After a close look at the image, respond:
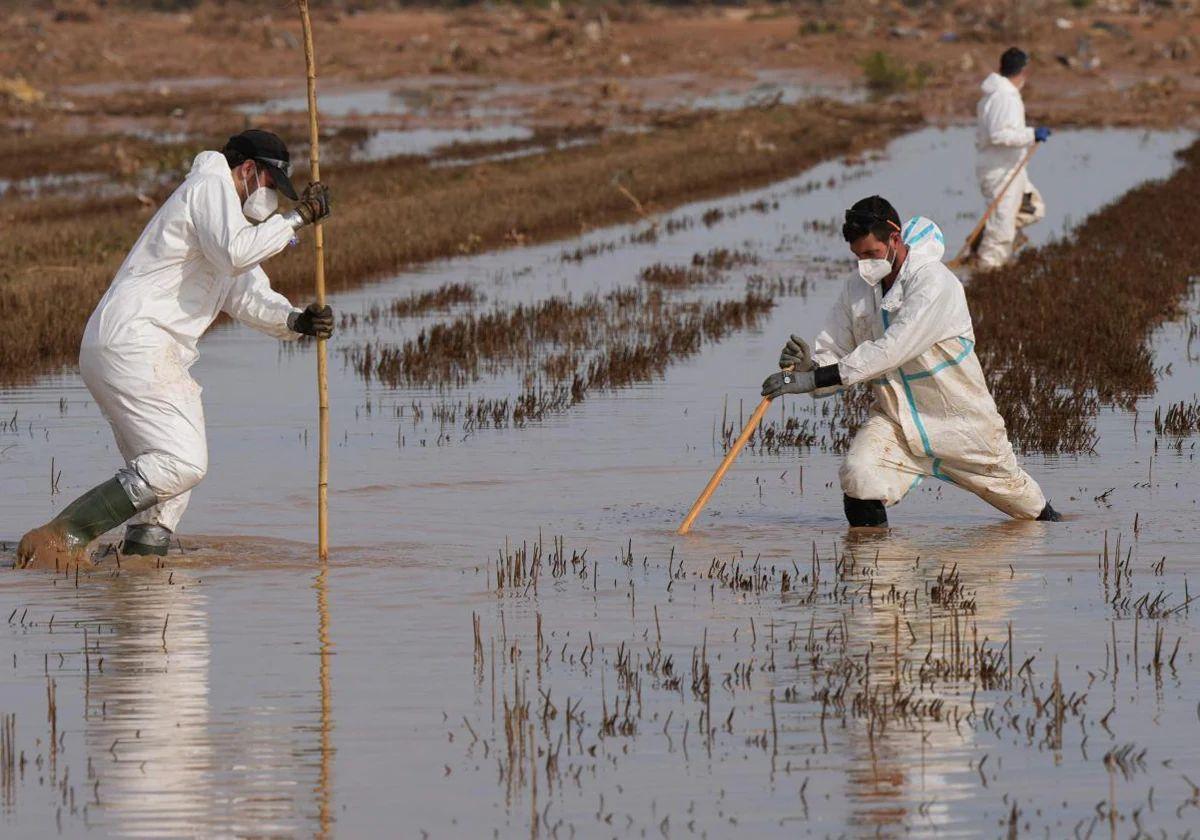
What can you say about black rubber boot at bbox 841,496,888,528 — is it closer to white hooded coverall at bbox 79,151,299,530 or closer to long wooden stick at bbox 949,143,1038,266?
white hooded coverall at bbox 79,151,299,530

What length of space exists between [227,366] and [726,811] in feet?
32.4

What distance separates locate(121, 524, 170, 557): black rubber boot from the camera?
8.42 metres

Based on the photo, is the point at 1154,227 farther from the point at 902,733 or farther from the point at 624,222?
the point at 902,733

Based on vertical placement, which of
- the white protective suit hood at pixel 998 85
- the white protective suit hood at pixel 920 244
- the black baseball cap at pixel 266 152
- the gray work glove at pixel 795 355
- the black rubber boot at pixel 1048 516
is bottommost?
the black rubber boot at pixel 1048 516

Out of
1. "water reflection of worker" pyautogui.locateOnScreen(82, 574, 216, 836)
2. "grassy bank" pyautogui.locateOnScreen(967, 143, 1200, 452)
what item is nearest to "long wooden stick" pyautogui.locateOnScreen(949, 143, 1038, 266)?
"grassy bank" pyautogui.locateOnScreen(967, 143, 1200, 452)

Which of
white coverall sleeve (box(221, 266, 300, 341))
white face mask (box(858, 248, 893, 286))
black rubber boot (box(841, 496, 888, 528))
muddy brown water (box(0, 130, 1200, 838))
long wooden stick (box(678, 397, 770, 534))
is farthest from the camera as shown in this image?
black rubber boot (box(841, 496, 888, 528))

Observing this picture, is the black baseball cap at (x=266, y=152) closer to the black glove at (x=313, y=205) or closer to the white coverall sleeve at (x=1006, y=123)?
the black glove at (x=313, y=205)

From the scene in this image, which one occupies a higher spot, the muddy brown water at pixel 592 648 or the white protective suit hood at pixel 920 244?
the white protective suit hood at pixel 920 244

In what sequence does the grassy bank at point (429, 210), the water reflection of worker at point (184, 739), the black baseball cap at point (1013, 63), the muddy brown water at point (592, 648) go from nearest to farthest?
the water reflection of worker at point (184, 739), the muddy brown water at point (592, 648), the grassy bank at point (429, 210), the black baseball cap at point (1013, 63)

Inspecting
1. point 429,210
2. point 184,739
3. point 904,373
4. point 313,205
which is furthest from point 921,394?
point 429,210

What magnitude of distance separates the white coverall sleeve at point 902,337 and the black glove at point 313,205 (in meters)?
2.17

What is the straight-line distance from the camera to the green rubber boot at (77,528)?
8.17 m

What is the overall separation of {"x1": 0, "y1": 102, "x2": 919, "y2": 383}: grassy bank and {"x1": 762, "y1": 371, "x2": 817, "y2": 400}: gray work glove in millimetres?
6866

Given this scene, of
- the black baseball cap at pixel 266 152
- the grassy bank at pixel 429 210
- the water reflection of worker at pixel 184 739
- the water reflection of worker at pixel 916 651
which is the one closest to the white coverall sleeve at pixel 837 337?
the water reflection of worker at pixel 916 651
